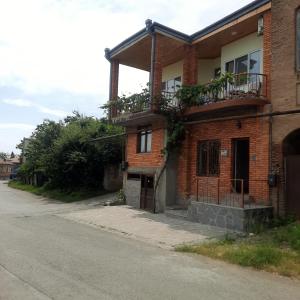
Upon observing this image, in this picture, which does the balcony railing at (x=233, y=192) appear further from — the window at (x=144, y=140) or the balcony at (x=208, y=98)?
the window at (x=144, y=140)

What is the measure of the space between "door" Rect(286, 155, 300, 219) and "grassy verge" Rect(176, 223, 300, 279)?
0.97m

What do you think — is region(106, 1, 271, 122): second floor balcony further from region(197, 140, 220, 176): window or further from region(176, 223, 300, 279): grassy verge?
region(176, 223, 300, 279): grassy verge

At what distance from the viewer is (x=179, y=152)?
61.0 feet

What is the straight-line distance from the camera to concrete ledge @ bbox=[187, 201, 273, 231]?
520 inches

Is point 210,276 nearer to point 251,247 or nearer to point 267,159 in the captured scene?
point 251,247

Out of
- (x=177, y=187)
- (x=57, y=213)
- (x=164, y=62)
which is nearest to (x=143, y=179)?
(x=177, y=187)

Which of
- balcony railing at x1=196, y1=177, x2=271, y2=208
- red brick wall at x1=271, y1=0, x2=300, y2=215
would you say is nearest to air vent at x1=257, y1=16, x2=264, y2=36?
red brick wall at x1=271, y1=0, x2=300, y2=215

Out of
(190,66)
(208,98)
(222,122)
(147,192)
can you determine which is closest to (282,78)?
(222,122)

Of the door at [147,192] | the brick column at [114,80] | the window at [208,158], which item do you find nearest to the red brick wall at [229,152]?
the window at [208,158]

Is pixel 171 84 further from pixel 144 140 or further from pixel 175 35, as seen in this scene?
pixel 175 35

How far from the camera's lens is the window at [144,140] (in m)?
20.4

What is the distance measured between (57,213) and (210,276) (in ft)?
40.2

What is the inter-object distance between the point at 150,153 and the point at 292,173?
7783mm

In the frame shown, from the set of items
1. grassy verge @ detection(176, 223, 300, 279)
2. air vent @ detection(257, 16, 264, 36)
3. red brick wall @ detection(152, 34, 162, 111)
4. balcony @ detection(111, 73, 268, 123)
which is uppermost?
air vent @ detection(257, 16, 264, 36)
